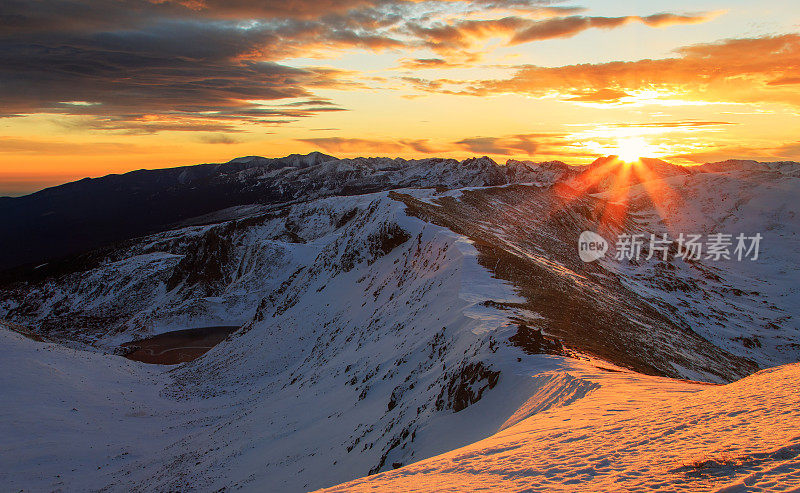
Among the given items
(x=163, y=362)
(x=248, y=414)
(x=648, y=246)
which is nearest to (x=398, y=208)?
(x=248, y=414)

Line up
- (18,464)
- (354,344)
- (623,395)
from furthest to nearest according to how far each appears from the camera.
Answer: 1. (354,344)
2. (18,464)
3. (623,395)

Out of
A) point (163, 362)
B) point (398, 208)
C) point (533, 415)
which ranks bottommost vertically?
point (163, 362)

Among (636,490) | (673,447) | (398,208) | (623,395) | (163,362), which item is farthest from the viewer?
(163,362)

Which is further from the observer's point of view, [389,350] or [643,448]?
[389,350]

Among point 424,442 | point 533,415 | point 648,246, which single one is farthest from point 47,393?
point 648,246

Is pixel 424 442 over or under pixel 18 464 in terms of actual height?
over

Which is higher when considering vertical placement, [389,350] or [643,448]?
[643,448]

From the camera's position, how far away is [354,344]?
1358 inches

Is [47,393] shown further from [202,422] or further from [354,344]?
[354,344]

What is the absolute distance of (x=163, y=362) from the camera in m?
59.5

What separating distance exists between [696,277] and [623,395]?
63.3 metres

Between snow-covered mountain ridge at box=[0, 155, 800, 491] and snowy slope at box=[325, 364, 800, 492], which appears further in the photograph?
snow-covered mountain ridge at box=[0, 155, 800, 491]

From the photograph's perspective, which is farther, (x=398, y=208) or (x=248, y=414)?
A: (x=398, y=208)

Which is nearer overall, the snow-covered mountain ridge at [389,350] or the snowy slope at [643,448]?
the snowy slope at [643,448]
